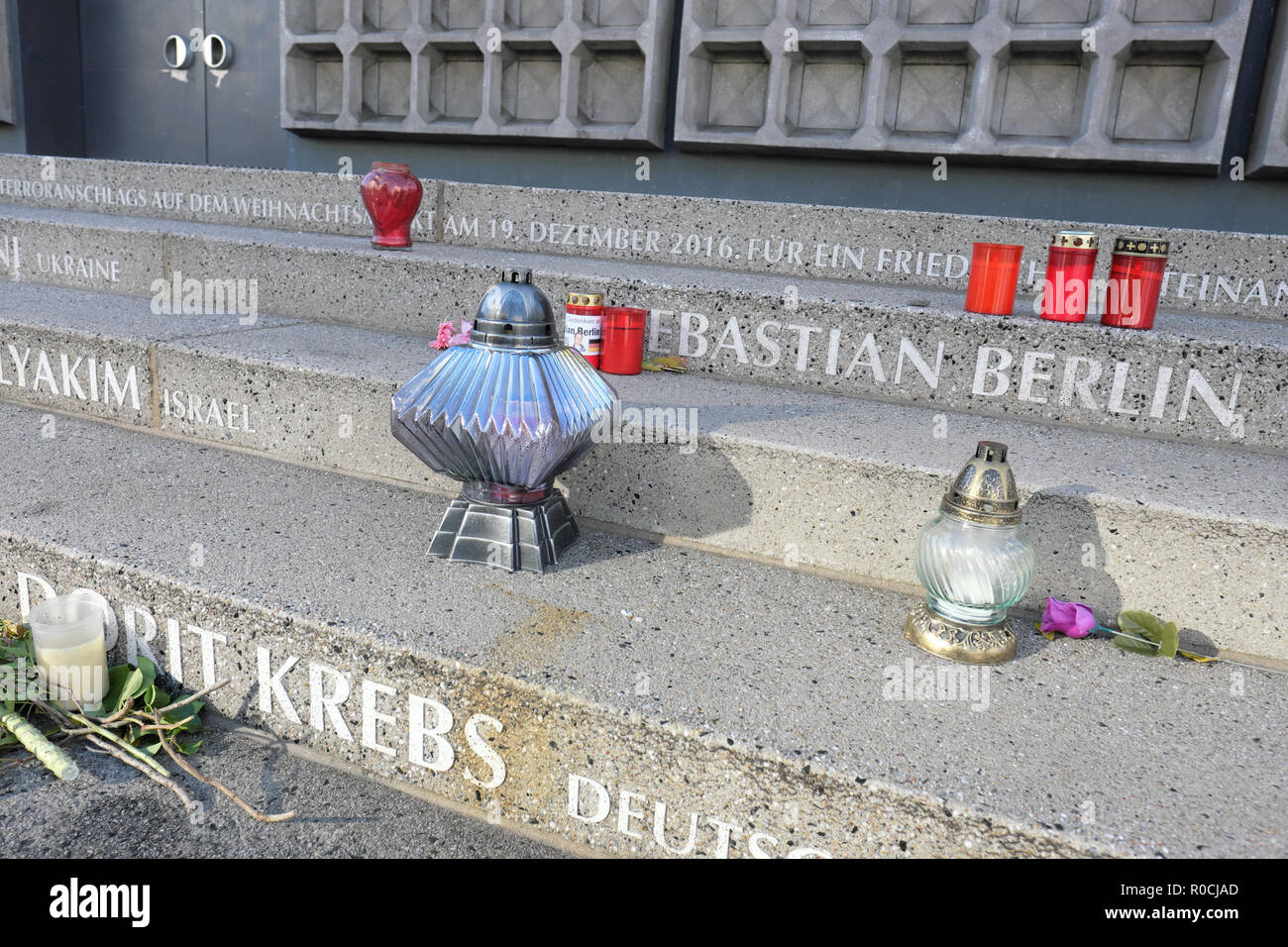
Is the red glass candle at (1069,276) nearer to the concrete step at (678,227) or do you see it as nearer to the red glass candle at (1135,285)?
the red glass candle at (1135,285)

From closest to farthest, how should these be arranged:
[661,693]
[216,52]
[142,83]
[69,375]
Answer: [661,693], [69,375], [216,52], [142,83]

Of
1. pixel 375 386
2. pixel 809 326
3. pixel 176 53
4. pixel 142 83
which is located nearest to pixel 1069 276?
pixel 809 326

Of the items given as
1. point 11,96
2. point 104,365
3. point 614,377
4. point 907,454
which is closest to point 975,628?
point 907,454

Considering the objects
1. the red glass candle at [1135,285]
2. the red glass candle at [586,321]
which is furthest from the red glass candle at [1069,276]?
the red glass candle at [586,321]

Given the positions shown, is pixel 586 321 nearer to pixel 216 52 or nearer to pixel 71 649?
pixel 71 649

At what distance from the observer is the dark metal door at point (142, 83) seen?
3.59 meters

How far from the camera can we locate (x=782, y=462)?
1.15 meters

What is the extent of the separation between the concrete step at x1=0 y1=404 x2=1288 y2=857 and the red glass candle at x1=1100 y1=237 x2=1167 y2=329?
638mm

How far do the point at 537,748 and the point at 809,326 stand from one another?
92cm

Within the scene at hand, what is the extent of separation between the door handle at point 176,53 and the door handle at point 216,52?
0.25ft

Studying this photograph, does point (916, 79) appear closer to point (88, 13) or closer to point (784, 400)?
point (784, 400)
